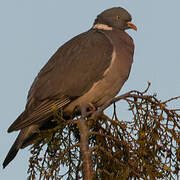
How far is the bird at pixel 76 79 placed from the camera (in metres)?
5.95

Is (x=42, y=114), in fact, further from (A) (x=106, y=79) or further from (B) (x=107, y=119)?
(B) (x=107, y=119)

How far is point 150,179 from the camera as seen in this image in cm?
396

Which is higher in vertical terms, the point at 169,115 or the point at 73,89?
the point at 73,89

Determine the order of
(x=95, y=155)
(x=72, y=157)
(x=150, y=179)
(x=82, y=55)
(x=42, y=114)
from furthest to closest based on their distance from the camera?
(x=82, y=55) < (x=42, y=114) < (x=72, y=157) < (x=95, y=155) < (x=150, y=179)

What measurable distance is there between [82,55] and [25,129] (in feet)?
4.35

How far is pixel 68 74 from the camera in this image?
20.5 ft

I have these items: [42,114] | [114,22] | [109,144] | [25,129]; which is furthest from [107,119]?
[114,22]

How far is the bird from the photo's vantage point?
5953mm

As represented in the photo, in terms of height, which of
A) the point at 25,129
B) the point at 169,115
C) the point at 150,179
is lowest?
the point at 150,179

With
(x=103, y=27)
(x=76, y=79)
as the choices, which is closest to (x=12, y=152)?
(x=76, y=79)

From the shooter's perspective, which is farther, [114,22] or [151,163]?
[114,22]

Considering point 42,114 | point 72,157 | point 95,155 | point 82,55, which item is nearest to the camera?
point 95,155

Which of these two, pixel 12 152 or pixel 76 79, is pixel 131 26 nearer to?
pixel 76 79

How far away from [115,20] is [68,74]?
149cm
